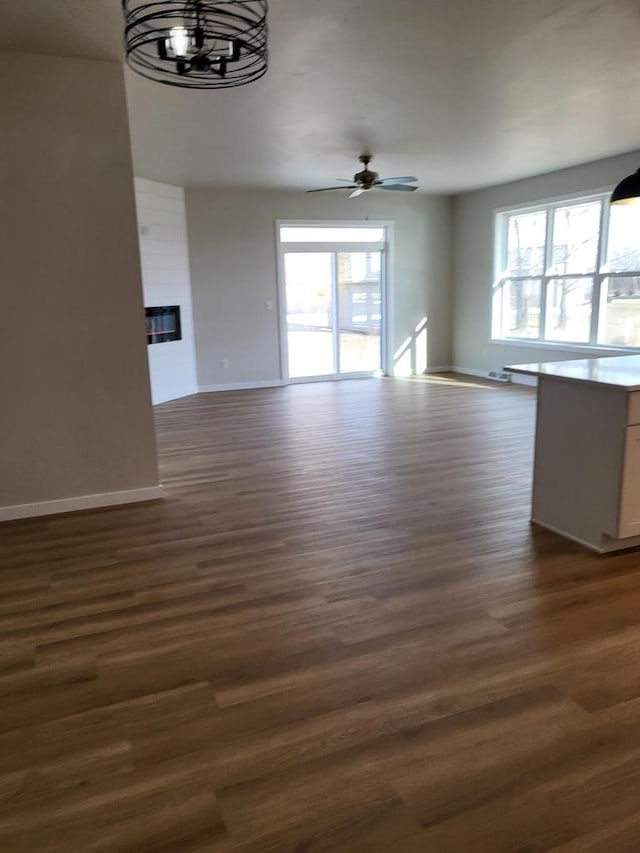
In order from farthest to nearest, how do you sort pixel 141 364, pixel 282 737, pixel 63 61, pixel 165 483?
pixel 165 483
pixel 141 364
pixel 63 61
pixel 282 737

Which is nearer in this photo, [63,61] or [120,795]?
[120,795]

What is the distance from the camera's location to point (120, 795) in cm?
169

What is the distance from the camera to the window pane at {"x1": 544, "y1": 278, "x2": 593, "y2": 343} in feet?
24.6

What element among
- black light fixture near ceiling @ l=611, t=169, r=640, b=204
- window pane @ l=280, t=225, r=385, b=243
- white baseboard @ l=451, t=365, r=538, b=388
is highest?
window pane @ l=280, t=225, r=385, b=243

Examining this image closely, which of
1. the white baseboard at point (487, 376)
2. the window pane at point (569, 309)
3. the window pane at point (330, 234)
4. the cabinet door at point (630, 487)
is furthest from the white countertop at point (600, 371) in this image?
the window pane at point (330, 234)

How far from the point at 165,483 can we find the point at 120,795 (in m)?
2.99

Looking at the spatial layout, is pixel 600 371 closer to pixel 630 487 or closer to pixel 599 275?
pixel 630 487

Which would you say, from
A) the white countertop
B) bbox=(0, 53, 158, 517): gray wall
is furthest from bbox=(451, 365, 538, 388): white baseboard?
bbox=(0, 53, 158, 517): gray wall

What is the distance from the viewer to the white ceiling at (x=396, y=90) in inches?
123

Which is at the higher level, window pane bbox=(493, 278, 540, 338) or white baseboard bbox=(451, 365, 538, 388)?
window pane bbox=(493, 278, 540, 338)

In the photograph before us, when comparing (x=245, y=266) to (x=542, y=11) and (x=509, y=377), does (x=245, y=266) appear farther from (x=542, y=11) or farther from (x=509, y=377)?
(x=542, y=11)

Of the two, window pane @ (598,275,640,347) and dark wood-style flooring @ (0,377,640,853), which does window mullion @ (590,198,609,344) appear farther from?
dark wood-style flooring @ (0,377,640,853)

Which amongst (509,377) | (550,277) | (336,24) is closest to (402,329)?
(509,377)

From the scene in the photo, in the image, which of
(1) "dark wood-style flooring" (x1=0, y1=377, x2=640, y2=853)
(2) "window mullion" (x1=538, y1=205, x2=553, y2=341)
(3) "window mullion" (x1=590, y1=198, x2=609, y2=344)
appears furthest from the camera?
(2) "window mullion" (x1=538, y1=205, x2=553, y2=341)
